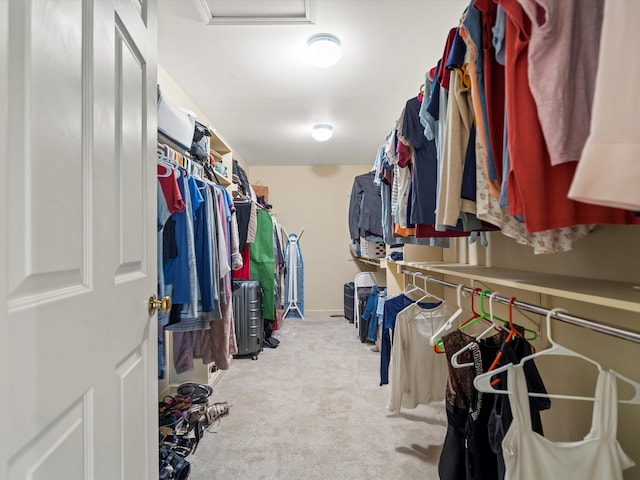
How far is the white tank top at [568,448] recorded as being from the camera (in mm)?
704

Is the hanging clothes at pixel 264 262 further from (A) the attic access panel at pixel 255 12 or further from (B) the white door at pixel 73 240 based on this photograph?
(B) the white door at pixel 73 240

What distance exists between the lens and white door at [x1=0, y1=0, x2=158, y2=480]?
430 millimetres

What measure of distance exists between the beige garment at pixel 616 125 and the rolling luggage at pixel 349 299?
4.20 m

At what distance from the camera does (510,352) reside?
0.95 metres

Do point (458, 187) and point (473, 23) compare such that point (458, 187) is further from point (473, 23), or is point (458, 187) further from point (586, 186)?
point (586, 186)

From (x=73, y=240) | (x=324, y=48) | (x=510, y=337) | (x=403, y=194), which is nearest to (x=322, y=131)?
(x=324, y=48)

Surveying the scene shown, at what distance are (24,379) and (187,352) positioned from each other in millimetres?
1698

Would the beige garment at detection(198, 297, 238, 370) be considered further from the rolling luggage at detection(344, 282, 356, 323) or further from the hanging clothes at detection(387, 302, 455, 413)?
the rolling luggage at detection(344, 282, 356, 323)

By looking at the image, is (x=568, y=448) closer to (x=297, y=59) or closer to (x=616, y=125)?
(x=616, y=125)

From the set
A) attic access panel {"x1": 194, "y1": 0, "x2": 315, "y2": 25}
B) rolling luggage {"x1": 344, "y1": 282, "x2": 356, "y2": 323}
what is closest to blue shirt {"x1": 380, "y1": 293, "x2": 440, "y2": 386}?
attic access panel {"x1": 194, "y1": 0, "x2": 315, "y2": 25}

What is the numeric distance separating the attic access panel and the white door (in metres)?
1.11

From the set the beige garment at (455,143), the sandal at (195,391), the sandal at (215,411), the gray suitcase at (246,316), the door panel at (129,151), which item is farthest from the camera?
the gray suitcase at (246,316)

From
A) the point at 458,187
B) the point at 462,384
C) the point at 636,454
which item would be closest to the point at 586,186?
the point at 458,187

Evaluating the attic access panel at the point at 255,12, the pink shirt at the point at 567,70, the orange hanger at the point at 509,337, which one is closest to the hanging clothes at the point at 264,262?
the attic access panel at the point at 255,12
